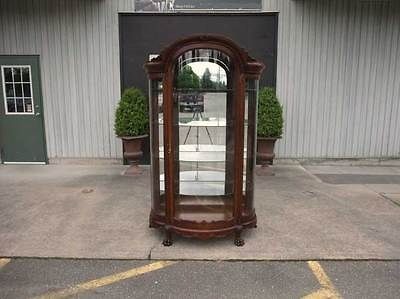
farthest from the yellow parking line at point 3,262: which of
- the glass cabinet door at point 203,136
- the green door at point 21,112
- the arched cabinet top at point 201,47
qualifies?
the green door at point 21,112

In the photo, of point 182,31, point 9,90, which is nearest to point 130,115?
point 182,31

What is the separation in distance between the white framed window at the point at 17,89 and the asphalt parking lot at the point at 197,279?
14.3 feet

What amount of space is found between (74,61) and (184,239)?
4568 millimetres

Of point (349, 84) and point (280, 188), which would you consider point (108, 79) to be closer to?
point (280, 188)

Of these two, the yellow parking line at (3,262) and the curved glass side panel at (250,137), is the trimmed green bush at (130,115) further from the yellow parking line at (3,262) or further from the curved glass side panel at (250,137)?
the yellow parking line at (3,262)

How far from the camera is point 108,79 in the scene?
23.0ft

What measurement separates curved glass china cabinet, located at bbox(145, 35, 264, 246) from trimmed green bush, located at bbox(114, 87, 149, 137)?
7.54 feet

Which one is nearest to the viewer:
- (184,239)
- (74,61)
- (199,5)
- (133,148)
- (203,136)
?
(184,239)

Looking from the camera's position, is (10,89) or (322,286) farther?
(10,89)

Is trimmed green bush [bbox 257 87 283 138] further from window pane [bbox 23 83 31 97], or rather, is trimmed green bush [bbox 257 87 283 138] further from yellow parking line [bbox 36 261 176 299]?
window pane [bbox 23 83 31 97]

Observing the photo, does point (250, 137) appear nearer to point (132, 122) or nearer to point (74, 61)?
point (132, 122)

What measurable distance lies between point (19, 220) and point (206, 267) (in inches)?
96.0

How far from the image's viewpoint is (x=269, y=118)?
6402 millimetres

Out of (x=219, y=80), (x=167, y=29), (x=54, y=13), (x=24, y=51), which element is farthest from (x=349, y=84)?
(x=24, y=51)
